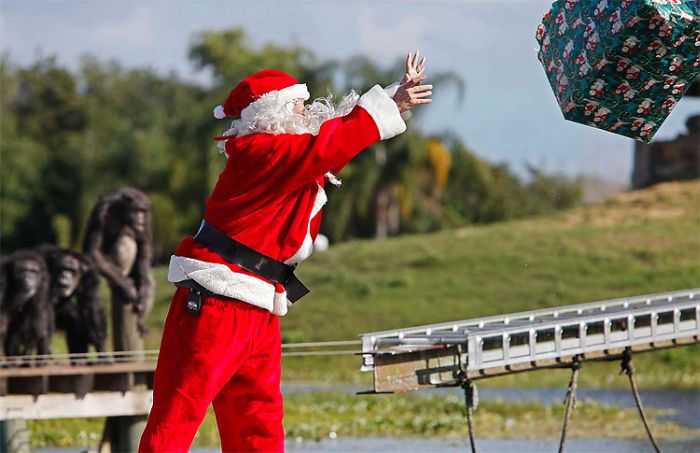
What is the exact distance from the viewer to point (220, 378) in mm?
6082

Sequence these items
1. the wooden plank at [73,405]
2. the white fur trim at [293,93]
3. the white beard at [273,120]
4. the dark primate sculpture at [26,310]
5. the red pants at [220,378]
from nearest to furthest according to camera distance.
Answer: the red pants at [220,378]
the white beard at [273,120]
the white fur trim at [293,93]
the wooden plank at [73,405]
the dark primate sculpture at [26,310]

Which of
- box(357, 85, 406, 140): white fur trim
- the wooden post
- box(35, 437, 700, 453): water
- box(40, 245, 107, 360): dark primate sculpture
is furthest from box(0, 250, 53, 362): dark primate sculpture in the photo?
box(357, 85, 406, 140): white fur trim

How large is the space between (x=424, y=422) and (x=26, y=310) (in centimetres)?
378

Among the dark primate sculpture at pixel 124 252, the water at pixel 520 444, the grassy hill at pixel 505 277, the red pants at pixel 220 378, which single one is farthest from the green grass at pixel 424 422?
the red pants at pixel 220 378

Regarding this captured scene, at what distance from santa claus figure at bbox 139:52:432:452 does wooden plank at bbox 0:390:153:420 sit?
12.4 feet

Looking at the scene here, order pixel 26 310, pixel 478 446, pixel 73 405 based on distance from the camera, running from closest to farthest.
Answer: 1. pixel 73 405
2. pixel 478 446
3. pixel 26 310

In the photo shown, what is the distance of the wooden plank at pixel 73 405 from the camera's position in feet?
32.0

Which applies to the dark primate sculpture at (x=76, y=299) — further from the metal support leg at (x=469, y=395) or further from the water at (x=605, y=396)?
the metal support leg at (x=469, y=395)

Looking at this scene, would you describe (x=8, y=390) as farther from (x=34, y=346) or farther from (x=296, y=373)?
(x=296, y=373)

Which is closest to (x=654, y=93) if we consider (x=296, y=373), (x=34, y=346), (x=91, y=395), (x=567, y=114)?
(x=567, y=114)

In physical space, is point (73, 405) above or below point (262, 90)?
below

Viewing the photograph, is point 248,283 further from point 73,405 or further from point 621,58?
point 73,405

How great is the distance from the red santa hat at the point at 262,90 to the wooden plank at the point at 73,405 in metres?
3.87

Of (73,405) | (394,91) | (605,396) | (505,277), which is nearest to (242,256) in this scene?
(394,91)
